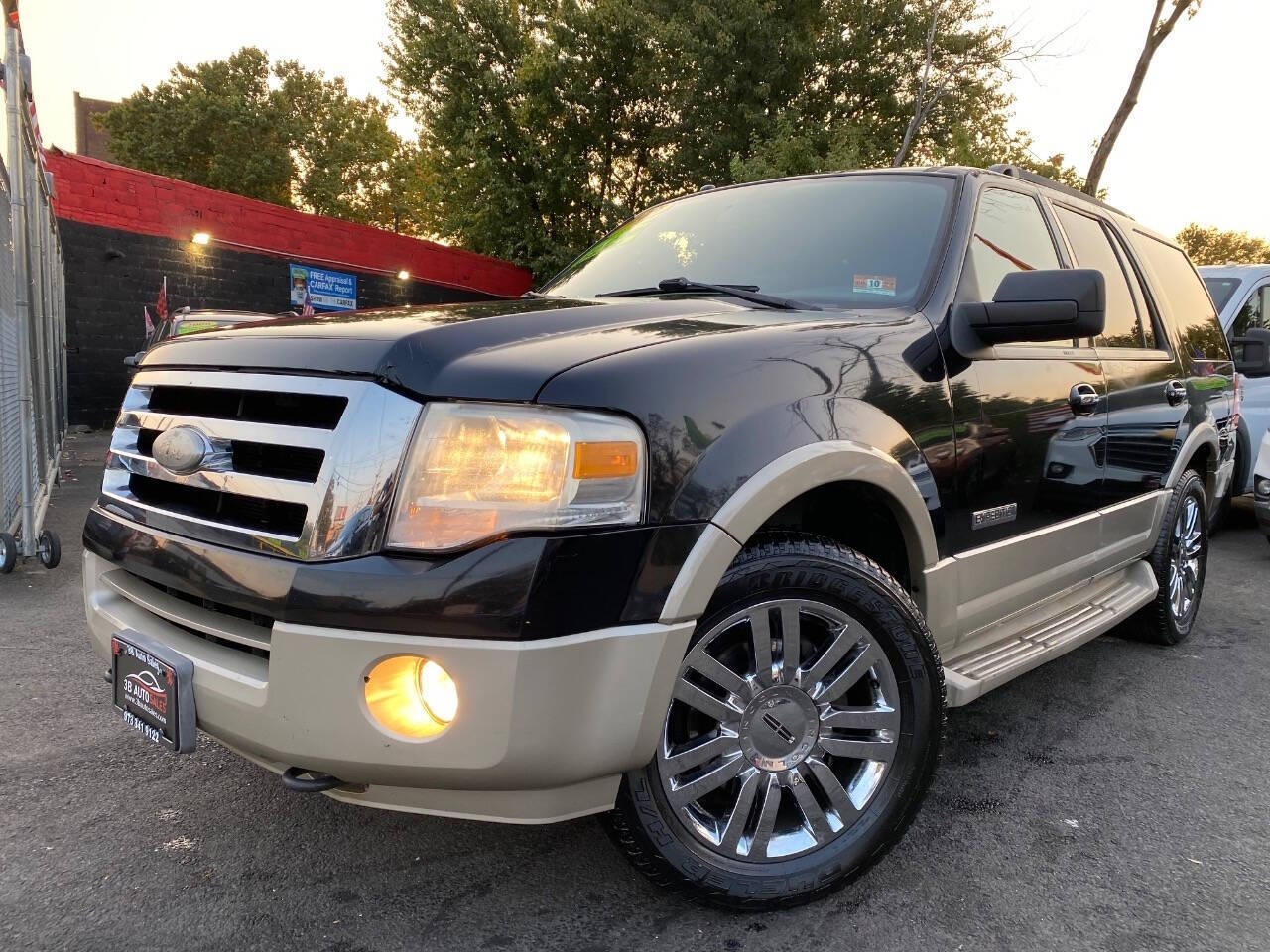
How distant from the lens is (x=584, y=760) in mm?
1674

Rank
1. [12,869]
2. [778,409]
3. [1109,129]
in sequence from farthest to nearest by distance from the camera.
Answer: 1. [1109,129]
2. [12,869]
3. [778,409]

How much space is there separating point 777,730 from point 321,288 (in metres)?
16.4

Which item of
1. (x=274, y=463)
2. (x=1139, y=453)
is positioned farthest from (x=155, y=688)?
(x=1139, y=453)

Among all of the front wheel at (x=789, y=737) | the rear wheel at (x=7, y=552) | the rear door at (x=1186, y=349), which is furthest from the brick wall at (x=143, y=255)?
the front wheel at (x=789, y=737)

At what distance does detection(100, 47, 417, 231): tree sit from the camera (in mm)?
35906

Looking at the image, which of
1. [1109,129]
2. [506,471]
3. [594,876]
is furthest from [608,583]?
[1109,129]

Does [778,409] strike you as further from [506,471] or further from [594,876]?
[594,876]

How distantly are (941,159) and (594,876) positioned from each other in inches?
833

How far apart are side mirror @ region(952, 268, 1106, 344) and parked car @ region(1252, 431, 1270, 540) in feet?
14.5

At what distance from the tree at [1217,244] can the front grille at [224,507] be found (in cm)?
5246

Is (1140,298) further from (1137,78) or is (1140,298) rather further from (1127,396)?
(1137,78)

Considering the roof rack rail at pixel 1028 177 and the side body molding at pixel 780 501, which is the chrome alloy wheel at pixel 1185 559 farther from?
the side body molding at pixel 780 501

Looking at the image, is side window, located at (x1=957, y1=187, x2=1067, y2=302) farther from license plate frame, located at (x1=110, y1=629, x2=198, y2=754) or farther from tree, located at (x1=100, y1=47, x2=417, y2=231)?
tree, located at (x1=100, y1=47, x2=417, y2=231)

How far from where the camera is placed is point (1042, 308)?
2.34 metres
